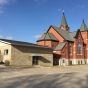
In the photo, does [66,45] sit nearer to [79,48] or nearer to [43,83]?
[79,48]

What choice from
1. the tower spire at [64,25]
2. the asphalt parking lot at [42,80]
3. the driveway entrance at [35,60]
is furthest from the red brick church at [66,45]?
the asphalt parking lot at [42,80]

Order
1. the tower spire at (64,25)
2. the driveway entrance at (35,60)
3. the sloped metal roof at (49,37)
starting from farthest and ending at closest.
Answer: the tower spire at (64,25)
the sloped metal roof at (49,37)
the driveway entrance at (35,60)

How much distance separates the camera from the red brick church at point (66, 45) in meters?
43.1

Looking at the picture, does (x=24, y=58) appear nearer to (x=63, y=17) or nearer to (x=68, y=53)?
(x=68, y=53)

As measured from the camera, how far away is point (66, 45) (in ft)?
146

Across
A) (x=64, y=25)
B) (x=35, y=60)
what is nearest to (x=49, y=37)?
(x=35, y=60)

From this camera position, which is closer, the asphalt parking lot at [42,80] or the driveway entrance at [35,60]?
the asphalt parking lot at [42,80]

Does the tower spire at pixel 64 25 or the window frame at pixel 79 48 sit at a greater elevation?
the tower spire at pixel 64 25

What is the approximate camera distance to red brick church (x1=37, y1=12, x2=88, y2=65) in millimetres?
43059

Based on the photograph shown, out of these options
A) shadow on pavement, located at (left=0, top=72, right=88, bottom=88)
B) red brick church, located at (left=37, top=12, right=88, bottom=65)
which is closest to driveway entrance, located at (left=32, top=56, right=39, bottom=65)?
red brick church, located at (left=37, top=12, right=88, bottom=65)

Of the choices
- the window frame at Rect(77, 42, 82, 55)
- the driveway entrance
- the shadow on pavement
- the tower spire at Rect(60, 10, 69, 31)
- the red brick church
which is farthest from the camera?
the tower spire at Rect(60, 10, 69, 31)

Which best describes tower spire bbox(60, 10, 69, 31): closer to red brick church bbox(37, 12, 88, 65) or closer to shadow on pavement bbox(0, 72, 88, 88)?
red brick church bbox(37, 12, 88, 65)

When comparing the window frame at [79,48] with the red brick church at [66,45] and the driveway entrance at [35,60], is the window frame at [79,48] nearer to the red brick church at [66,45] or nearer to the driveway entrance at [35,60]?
the red brick church at [66,45]

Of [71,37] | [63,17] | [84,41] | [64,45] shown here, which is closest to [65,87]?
[64,45]
